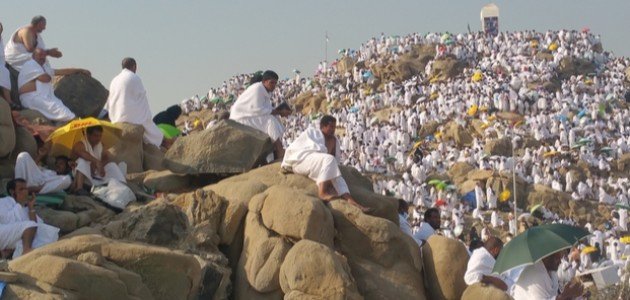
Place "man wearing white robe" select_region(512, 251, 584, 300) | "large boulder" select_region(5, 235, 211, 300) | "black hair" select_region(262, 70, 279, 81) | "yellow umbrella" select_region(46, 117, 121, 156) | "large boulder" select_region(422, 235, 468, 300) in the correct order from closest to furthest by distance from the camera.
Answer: "large boulder" select_region(5, 235, 211, 300) → "man wearing white robe" select_region(512, 251, 584, 300) → "large boulder" select_region(422, 235, 468, 300) → "yellow umbrella" select_region(46, 117, 121, 156) → "black hair" select_region(262, 70, 279, 81)

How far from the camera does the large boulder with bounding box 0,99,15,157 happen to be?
34.3 ft

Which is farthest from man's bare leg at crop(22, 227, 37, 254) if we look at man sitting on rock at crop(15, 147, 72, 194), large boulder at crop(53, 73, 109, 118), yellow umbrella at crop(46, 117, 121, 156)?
large boulder at crop(53, 73, 109, 118)

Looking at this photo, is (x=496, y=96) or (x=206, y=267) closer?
(x=206, y=267)

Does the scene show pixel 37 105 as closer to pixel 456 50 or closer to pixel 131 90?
pixel 131 90

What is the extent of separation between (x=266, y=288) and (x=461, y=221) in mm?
30672

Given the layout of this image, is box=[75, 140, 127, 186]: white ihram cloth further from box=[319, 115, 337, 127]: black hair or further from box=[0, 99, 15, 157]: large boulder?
box=[319, 115, 337, 127]: black hair

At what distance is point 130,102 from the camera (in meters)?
12.6

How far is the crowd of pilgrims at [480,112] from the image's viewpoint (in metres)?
47.6

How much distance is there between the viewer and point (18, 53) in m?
13.0

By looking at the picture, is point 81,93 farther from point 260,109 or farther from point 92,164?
point 92,164

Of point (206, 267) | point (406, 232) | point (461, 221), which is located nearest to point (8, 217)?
point (206, 267)

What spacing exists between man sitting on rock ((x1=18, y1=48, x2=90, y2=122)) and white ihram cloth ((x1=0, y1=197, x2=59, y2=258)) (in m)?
3.41

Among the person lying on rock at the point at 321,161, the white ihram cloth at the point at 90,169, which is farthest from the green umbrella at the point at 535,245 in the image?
the white ihram cloth at the point at 90,169

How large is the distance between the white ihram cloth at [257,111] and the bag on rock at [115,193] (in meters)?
2.12
